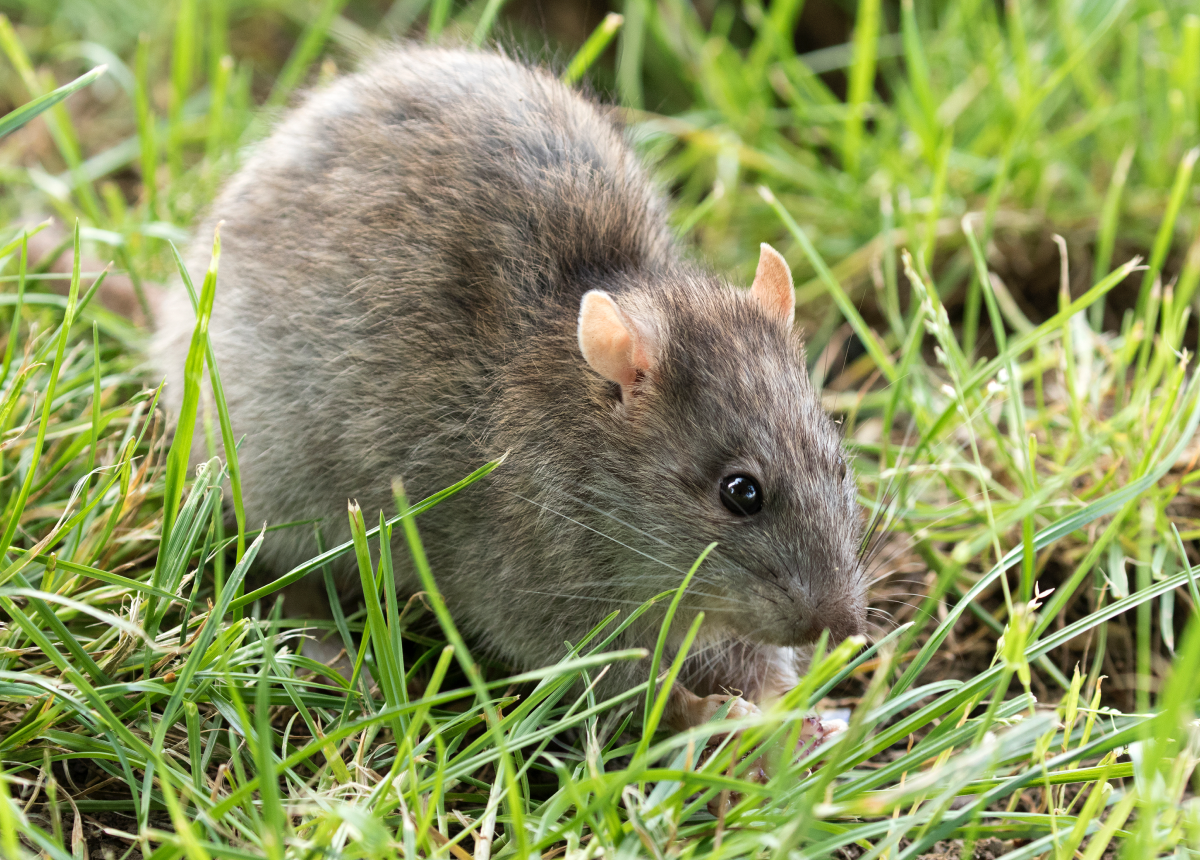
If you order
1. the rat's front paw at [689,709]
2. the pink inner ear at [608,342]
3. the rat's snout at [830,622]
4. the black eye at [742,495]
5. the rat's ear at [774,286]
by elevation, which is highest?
the rat's ear at [774,286]

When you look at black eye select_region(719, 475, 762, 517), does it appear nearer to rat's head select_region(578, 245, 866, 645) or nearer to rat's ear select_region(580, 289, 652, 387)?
rat's head select_region(578, 245, 866, 645)

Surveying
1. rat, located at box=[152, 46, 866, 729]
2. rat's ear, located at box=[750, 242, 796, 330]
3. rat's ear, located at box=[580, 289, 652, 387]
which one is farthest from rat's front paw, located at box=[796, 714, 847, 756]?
rat's ear, located at box=[750, 242, 796, 330]

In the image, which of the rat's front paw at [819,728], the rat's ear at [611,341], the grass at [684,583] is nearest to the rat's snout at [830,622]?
the grass at [684,583]

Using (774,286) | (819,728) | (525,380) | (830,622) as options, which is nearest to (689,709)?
(819,728)

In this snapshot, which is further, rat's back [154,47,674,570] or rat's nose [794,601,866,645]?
rat's back [154,47,674,570]

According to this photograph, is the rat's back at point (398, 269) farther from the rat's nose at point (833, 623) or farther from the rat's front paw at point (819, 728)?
the rat's front paw at point (819, 728)

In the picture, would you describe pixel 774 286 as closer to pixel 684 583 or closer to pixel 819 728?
pixel 684 583

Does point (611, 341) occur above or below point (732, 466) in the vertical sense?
above

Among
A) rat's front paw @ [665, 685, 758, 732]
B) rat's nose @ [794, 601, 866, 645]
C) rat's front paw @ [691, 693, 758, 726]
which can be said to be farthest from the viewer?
rat's front paw @ [665, 685, 758, 732]
